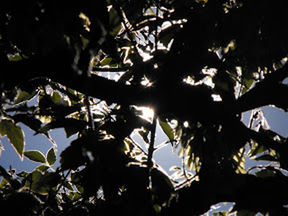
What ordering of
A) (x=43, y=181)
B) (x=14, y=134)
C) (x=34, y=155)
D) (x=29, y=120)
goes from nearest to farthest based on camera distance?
(x=29, y=120) → (x=14, y=134) → (x=43, y=181) → (x=34, y=155)

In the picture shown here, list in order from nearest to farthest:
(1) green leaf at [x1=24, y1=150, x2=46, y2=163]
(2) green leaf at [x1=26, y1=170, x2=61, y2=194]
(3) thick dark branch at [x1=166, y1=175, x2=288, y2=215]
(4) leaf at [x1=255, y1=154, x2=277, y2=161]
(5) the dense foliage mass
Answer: (5) the dense foliage mass < (3) thick dark branch at [x1=166, y1=175, x2=288, y2=215] < (2) green leaf at [x1=26, y1=170, x2=61, y2=194] < (4) leaf at [x1=255, y1=154, x2=277, y2=161] < (1) green leaf at [x1=24, y1=150, x2=46, y2=163]

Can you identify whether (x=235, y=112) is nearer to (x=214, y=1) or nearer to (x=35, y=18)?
(x=214, y=1)

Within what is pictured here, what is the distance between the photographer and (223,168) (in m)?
1.08

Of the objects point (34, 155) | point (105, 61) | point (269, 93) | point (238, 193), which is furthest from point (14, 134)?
point (269, 93)

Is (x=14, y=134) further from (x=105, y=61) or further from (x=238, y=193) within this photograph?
(x=238, y=193)

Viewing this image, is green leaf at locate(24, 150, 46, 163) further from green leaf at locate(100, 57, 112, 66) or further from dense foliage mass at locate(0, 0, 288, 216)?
green leaf at locate(100, 57, 112, 66)

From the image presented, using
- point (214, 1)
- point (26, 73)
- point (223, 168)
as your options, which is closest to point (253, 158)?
point (223, 168)

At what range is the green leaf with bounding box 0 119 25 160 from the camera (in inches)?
41.1

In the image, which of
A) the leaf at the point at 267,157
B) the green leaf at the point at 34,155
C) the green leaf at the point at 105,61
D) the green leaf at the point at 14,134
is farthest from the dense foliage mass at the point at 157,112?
the green leaf at the point at 105,61

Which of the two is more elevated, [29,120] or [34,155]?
[34,155]

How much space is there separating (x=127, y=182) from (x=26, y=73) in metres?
0.61

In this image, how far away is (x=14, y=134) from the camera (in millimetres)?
1067

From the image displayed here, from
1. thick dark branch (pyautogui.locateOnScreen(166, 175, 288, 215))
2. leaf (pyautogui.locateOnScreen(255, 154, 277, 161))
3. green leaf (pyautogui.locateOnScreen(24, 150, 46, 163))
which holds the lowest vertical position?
thick dark branch (pyautogui.locateOnScreen(166, 175, 288, 215))

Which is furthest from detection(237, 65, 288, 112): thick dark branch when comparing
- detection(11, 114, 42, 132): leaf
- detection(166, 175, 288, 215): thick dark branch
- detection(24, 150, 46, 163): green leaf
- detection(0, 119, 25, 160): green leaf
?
detection(24, 150, 46, 163): green leaf
